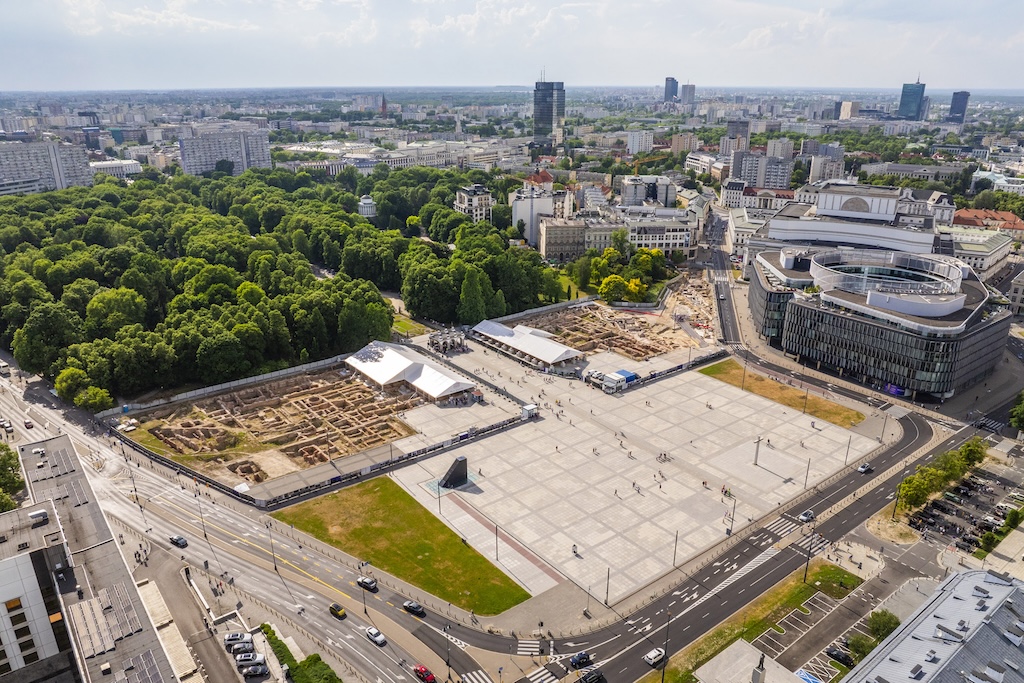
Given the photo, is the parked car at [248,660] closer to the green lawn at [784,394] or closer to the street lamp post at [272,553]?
the street lamp post at [272,553]

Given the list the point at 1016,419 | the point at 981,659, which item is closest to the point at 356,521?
the point at 981,659

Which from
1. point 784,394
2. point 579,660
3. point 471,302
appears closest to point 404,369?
point 471,302

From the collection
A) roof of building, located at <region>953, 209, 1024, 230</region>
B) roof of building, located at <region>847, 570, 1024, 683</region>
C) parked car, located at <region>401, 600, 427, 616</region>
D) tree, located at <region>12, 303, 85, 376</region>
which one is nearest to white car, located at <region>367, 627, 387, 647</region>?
parked car, located at <region>401, 600, 427, 616</region>

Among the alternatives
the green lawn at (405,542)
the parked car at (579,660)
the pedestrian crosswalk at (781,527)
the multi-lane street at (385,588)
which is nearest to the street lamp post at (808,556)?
the multi-lane street at (385,588)

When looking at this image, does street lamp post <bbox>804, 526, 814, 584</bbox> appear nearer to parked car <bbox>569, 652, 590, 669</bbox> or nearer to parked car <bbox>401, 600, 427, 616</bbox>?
parked car <bbox>569, 652, 590, 669</bbox>

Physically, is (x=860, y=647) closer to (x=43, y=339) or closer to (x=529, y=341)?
(x=529, y=341)
